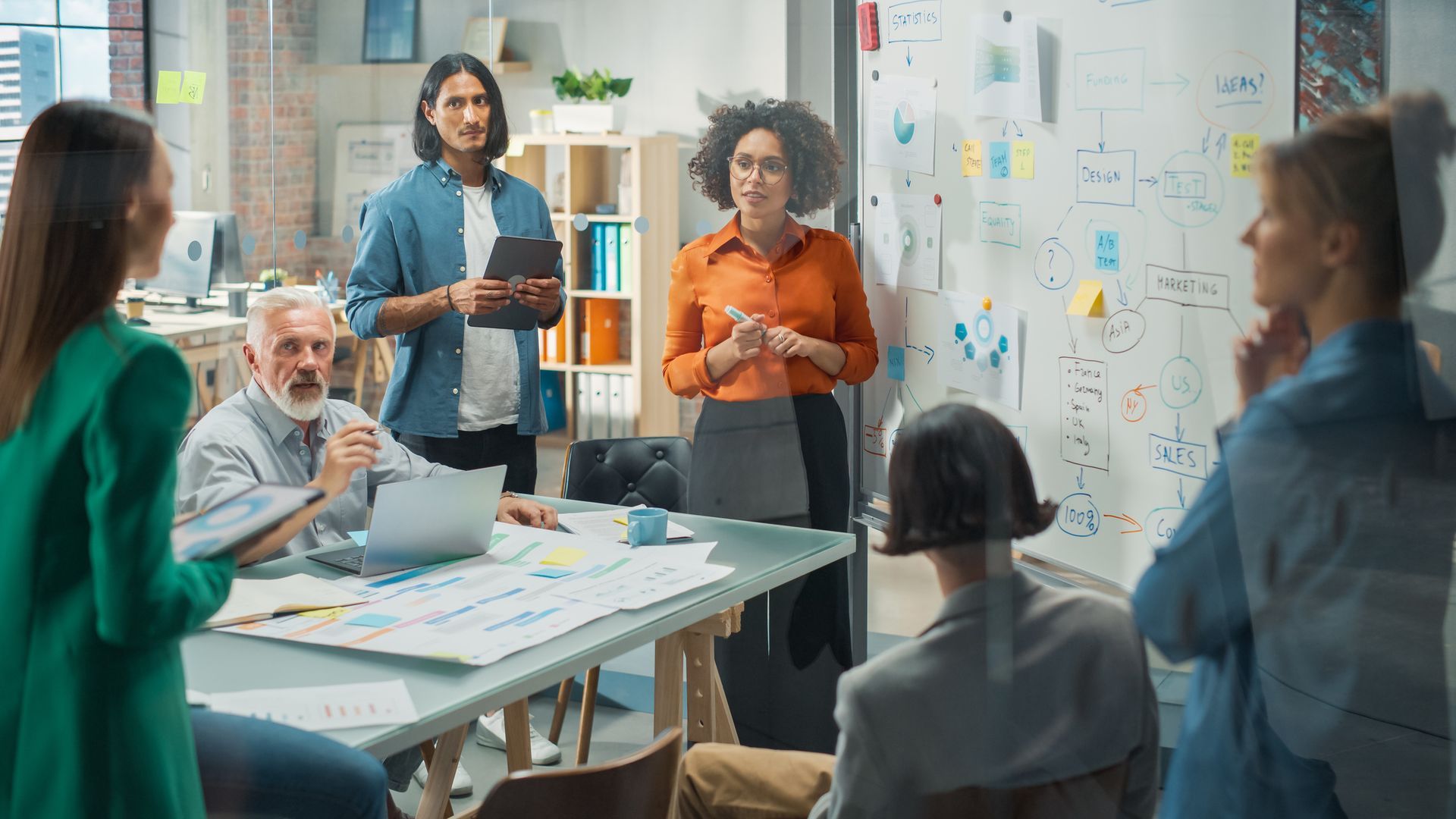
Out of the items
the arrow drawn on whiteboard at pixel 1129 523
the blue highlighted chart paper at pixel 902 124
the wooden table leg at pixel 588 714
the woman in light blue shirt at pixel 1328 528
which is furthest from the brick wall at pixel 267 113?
the woman in light blue shirt at pixel 1328 528

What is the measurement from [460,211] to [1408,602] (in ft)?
4.89

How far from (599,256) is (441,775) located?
90cm

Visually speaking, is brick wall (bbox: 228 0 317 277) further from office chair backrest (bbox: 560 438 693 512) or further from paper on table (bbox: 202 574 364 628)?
office chair backrest (bbox: 560 438 693 512)

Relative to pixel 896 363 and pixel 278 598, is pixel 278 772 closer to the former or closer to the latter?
pixel 278 598

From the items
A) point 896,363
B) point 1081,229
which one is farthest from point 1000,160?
point 896,363

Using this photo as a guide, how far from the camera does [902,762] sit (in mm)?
1476

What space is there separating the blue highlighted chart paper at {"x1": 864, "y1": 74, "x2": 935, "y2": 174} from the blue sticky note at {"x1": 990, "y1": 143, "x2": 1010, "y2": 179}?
5.6 inches

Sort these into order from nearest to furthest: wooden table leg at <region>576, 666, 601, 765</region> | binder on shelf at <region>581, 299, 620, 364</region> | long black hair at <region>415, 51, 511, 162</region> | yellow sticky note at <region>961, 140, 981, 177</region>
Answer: yellow sticky note at <region>961, 140, 981, 177</region> → long black hair at <region>415, 51, 511, 162</region> → binder on shelf at <region>581, 299, 620, 364</region> → wooden table leg at <region>576, 666, 601, 765</region>

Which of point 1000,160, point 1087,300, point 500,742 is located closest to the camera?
point 1087,300

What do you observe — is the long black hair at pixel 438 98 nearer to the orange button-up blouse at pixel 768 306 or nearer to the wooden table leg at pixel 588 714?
the orange button-up blouse at pixel 768 306

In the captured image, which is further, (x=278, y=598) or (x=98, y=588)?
(x=278, y=598)

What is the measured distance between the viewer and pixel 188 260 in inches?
60.5

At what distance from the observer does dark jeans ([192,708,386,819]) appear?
4.60 ft

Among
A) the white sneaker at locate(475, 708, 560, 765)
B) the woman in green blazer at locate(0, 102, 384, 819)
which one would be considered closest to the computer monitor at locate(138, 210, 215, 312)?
the woman in green blazer at locate(0, 102, 384, 819)
